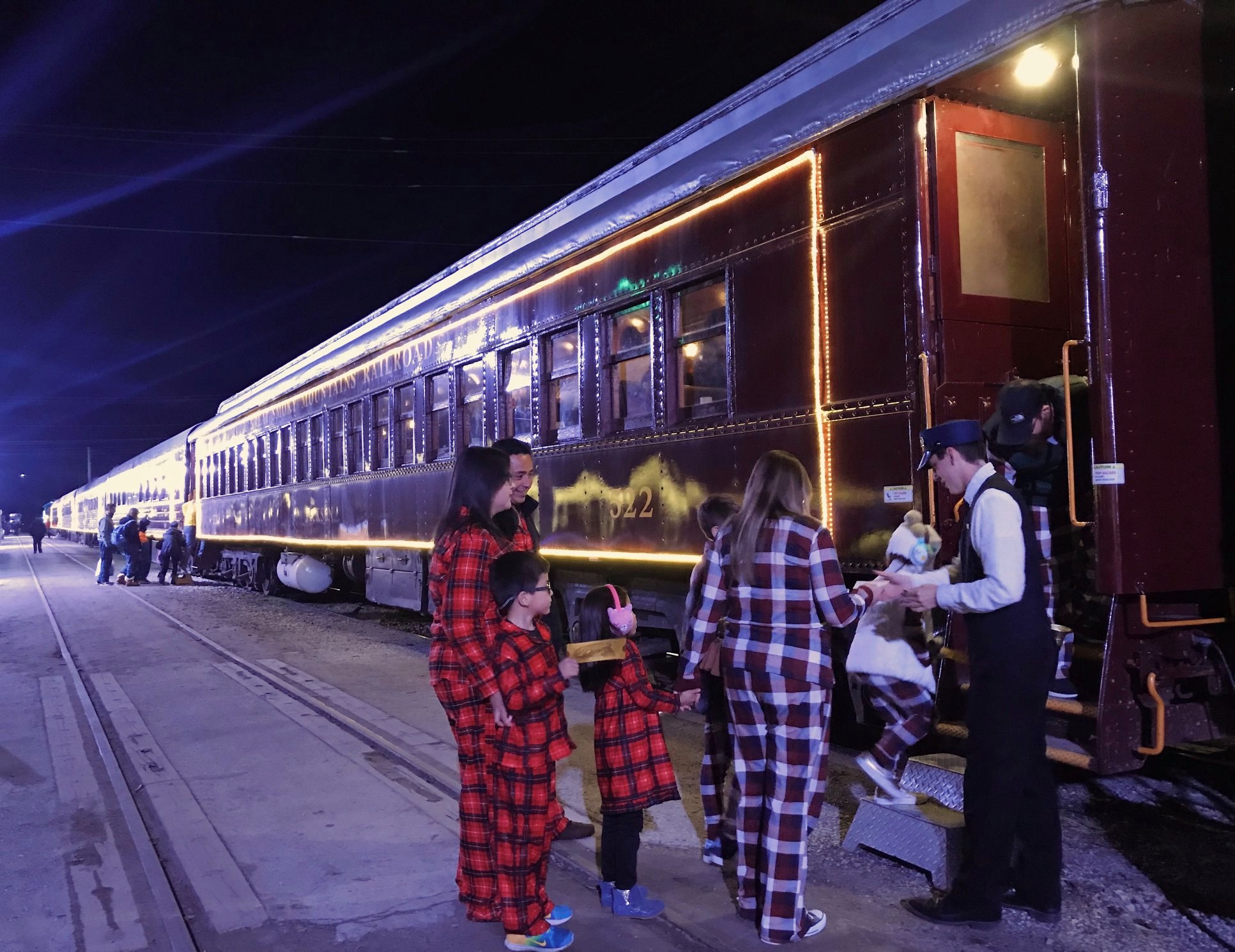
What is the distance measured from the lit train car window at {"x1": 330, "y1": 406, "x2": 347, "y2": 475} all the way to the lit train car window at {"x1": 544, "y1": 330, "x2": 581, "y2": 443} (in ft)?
19.4

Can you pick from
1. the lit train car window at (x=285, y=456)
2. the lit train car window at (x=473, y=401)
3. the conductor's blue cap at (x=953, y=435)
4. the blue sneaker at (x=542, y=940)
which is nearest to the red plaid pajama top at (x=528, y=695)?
the blue sneaker at (x=542, y=940)

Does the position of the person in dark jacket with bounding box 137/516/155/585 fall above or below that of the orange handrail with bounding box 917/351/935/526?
below

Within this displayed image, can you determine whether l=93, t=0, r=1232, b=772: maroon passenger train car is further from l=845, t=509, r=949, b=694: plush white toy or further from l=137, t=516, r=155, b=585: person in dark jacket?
l=137, t=516, r=155, b=585: person in dark jacket

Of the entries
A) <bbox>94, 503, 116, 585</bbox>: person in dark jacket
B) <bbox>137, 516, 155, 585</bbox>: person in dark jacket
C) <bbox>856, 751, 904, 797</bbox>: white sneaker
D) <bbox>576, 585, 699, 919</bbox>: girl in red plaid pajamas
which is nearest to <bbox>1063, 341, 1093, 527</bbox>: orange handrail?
<bbox>856, 751, 904, 797</bbox>: white sneaker

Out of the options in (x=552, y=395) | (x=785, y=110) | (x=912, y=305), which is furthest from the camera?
(x=552, y=395)

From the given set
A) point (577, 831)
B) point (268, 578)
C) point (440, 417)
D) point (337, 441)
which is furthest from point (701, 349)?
point (268, 578)

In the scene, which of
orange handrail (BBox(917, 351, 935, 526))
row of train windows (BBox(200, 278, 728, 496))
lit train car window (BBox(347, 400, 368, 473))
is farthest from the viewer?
lit train car window (BBox(347, 400, 368, 473))

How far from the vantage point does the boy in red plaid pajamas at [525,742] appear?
10.2 ft

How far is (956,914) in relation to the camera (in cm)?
Answer: 337

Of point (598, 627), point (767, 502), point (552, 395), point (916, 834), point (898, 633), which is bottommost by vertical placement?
point (916, 834)

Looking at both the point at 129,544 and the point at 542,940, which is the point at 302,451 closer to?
the point at 129,544

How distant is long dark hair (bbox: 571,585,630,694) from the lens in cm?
328

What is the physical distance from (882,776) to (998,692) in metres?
0.90

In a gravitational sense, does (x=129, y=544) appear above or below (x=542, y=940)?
above
